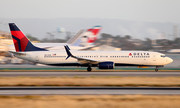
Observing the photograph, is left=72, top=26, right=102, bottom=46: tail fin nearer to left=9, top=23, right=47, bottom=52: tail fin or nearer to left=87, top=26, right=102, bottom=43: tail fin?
left=87, top=26, right=102, bottom=43: tail fin

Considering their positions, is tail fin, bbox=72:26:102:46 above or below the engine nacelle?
above

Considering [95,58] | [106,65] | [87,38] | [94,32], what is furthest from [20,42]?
[94,32]

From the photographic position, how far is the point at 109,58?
3578cm

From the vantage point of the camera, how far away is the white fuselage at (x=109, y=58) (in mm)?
35656

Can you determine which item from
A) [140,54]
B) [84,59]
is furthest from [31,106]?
[140,54]

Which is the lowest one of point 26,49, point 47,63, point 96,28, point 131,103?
point 131,103

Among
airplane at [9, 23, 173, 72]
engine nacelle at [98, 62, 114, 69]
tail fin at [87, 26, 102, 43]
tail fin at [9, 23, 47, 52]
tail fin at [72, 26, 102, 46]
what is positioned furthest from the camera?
tail fin at [87, 26, 102, 43]

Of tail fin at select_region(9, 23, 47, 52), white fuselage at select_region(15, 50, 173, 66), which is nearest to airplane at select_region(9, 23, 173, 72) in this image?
white fuselage at select_region(15, 50, 173, 66)

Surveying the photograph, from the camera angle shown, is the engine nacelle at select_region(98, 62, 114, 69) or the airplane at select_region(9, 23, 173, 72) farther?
the airplane at select_region(9, 23, 173, 72)

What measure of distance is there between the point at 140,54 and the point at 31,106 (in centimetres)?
2637

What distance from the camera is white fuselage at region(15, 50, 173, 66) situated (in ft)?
117

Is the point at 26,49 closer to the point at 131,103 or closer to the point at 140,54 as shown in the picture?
the point at 140,54

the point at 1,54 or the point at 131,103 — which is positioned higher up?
the point at 1,54

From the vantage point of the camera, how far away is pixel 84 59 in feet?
Result: 115
